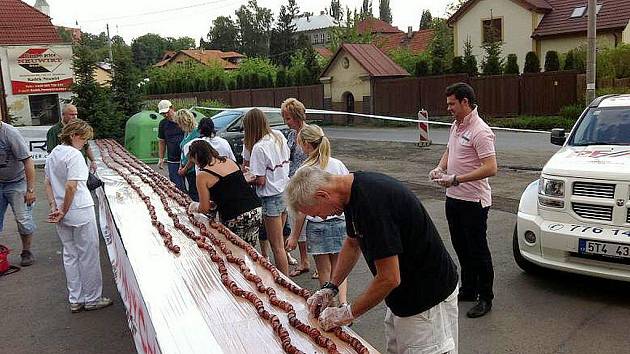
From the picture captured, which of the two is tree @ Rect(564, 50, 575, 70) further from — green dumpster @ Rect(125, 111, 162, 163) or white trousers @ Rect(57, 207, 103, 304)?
white trousers @ Rect(57, 207, 103, 304)

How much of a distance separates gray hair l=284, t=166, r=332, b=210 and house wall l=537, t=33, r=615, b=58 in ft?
99.5

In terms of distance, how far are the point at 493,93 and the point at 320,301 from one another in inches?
1027

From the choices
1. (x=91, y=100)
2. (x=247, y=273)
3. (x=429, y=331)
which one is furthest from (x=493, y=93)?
(x=429, y=331)

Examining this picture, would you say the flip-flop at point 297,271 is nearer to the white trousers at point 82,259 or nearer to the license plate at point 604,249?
the white trousers at point 82,259

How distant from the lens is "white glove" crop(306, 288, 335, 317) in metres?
2.87

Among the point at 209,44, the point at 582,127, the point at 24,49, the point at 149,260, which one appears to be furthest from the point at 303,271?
the point at 209,44

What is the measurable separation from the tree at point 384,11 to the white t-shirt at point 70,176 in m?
123

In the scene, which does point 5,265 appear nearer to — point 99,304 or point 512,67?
point 99,304

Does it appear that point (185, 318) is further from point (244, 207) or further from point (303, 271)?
point (303, 271)

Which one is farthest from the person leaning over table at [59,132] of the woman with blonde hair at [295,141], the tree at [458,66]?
the tree at [458,66]

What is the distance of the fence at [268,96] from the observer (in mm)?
35000

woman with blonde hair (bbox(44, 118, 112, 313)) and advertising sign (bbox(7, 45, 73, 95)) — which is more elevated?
advertising sign (bbox(7, 45, 73, 95))

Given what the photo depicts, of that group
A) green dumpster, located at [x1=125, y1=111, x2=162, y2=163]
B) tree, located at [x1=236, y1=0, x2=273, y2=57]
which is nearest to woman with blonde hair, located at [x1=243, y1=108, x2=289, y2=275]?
green dumpster, located at [x1=125, y1=111, x2=162, y2=163]

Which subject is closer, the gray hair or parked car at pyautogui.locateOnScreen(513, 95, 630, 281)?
the gray hair
